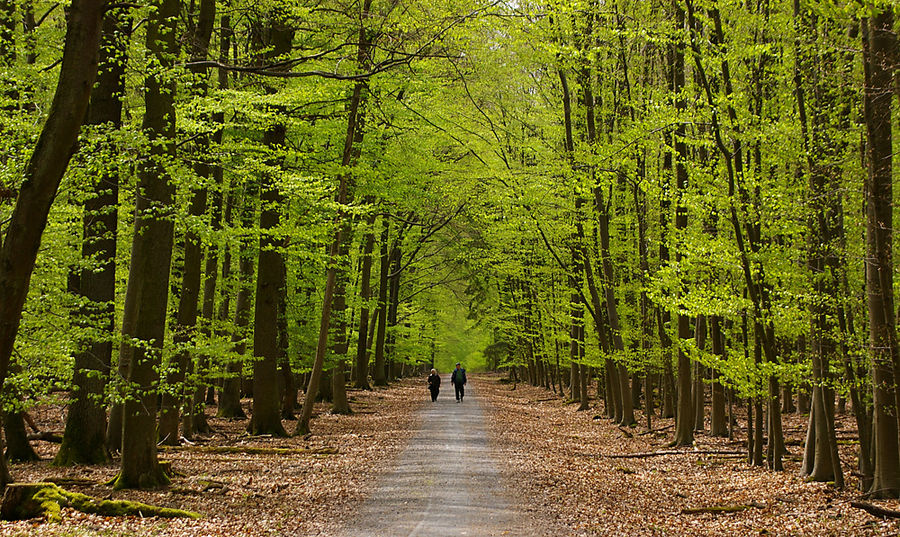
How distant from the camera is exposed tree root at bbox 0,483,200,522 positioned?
751 centimetres

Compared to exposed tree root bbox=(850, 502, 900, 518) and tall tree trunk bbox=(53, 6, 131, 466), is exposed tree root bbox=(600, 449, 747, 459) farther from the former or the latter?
tall tree trunk bbox=(53, 6, 131, 466)

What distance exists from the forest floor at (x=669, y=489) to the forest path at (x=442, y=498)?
48 centimetres

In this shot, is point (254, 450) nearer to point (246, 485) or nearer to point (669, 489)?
point (246, 485)

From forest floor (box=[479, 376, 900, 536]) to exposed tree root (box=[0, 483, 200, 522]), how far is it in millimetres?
4944

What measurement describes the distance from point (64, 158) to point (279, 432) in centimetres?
1243

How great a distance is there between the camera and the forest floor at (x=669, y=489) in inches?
337

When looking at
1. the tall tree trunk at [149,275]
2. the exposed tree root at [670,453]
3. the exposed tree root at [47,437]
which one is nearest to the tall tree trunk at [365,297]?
the exposed tree root at [47,437]

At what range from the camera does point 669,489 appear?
11.3 metres

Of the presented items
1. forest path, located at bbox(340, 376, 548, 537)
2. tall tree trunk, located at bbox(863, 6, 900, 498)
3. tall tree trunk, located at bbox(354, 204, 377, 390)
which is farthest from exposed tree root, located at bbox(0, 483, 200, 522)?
tall tree trunk, located at bbox(354, 204, 377, 390)

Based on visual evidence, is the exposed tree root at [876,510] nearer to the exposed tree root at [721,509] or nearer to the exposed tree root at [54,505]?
the exposed tree root at [721,509]

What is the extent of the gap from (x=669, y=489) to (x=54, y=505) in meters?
8.97

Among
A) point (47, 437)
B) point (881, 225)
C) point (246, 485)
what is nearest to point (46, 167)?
point (246, 485)

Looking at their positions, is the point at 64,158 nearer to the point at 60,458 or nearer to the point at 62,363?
the point at 62,363

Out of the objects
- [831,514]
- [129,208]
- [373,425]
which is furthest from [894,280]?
[373,425]
